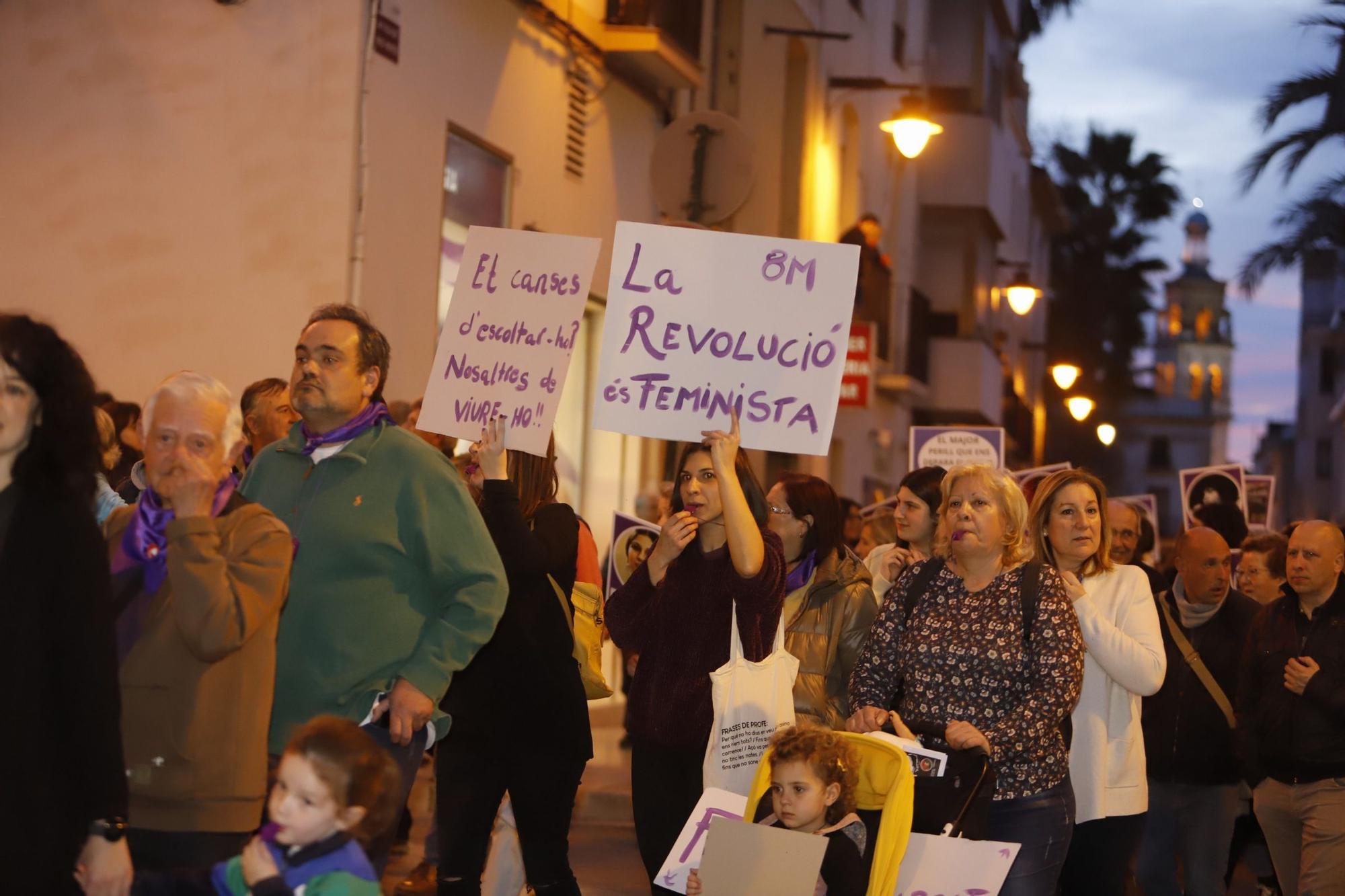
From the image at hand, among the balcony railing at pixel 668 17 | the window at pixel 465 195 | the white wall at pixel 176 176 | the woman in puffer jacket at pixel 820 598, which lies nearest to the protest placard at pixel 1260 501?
the balcony railing at pixel 668 17

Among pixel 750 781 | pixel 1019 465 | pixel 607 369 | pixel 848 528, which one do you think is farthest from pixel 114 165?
pixel 1019 465

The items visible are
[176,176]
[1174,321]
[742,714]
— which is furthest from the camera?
[1174,321]

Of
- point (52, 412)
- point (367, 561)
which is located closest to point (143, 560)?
point (52, 412)

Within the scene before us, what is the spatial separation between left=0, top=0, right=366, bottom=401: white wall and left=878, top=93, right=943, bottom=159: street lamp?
733 centimetres

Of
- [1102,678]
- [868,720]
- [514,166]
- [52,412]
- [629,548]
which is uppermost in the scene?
[514,166]

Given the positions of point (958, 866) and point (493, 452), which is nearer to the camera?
point (958, 866)

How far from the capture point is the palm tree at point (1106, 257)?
61.1 meters

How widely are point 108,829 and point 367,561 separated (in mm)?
1362

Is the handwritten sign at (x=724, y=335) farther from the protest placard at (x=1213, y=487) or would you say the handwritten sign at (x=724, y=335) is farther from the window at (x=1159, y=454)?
the window at (x=1159, y=454)

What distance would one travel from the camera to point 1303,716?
26.6 ft

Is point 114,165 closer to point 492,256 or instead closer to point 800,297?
point 492,256

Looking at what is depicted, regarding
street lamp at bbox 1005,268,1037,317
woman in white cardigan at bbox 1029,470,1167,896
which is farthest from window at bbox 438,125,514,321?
street lamp at bbox 1005,268,1037,317

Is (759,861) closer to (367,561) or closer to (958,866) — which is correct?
(958,866)

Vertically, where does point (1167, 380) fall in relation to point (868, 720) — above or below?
above
